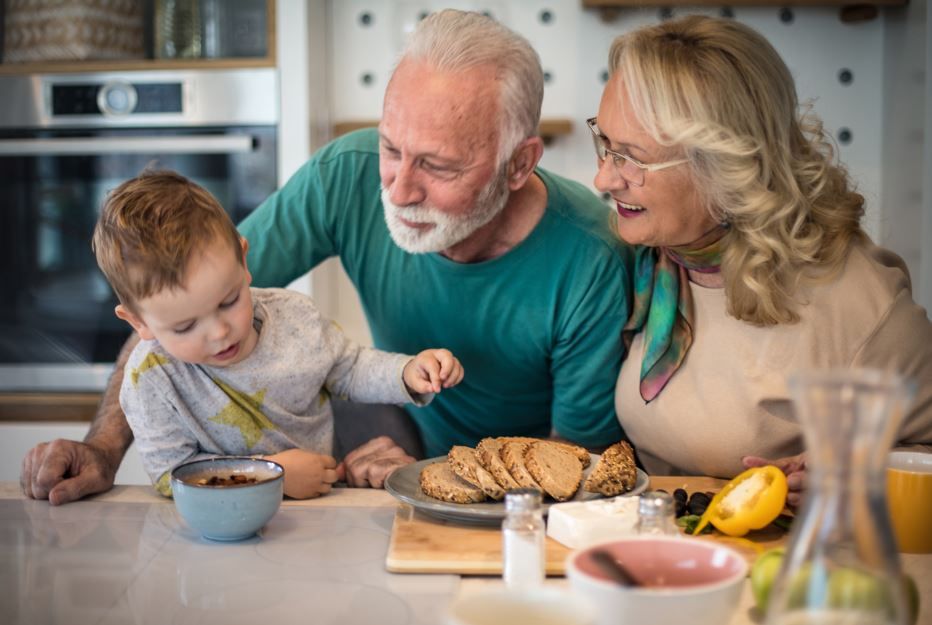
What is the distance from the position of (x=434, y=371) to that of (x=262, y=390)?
0.26m

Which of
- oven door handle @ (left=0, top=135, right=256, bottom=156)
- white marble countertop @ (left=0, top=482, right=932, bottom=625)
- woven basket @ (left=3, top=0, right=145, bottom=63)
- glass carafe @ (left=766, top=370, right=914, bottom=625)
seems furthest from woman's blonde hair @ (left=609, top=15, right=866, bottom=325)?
woven basket @ (left=3, top=0, right=145, bottom=63)

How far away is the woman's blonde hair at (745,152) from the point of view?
1580 mm

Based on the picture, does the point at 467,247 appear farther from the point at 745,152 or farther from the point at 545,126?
the point at 545,126

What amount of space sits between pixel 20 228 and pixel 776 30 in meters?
2.24

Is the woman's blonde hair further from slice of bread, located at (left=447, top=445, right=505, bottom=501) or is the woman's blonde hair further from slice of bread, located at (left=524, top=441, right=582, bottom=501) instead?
slice of bread, located at (left=447, top=445, right=505, bottom=501)

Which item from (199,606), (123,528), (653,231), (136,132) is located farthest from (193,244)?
(136,132)

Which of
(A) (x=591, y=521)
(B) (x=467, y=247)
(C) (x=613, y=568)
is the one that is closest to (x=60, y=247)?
(B) (x=467, y=247)

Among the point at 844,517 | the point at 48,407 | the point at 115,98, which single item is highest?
the point at 115,98

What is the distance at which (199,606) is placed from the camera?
1041 millimetres

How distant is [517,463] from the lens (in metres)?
1.33

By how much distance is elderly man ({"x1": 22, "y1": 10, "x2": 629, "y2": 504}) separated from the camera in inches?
67.1

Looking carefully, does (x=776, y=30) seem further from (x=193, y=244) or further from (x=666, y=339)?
(x=193, y=244)

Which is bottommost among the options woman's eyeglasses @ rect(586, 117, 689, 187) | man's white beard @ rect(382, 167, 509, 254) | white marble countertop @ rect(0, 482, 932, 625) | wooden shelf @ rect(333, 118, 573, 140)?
white marble countertop @ rect(0, 482, 932, 625)

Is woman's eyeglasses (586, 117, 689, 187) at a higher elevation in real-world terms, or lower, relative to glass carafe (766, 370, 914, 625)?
higher
